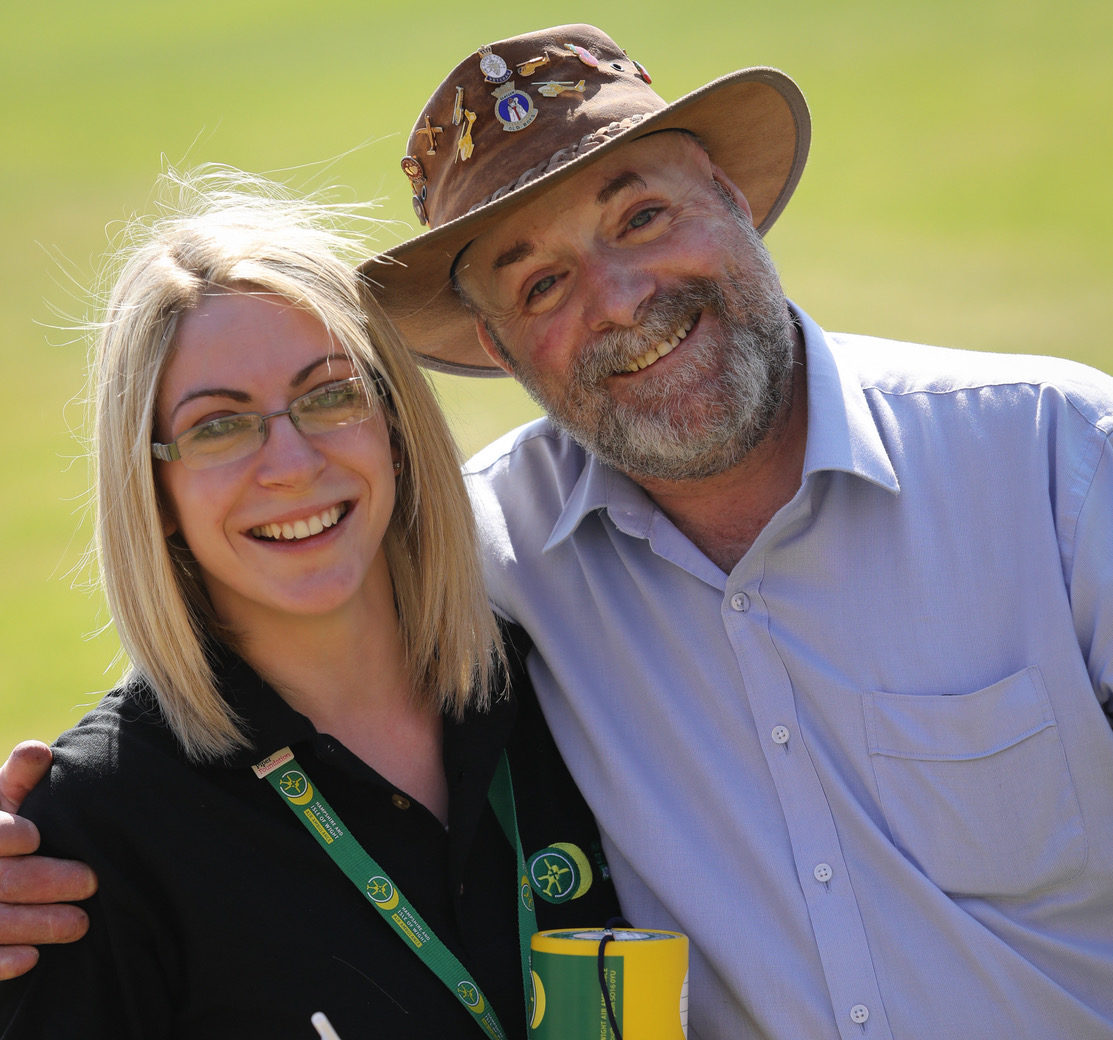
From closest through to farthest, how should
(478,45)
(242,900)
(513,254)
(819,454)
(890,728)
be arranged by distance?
1. (242,900)
2. (890,728)
3. (819,454)
4. (513,254)
5. (478,45)

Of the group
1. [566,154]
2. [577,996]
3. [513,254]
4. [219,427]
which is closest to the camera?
[577,996]

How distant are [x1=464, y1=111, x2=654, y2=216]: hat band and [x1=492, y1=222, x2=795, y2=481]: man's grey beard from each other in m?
0.31

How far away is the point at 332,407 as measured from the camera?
2098 mm

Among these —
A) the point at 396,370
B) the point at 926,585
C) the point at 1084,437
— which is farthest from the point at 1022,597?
the point at 396,370

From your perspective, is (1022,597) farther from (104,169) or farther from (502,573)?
(104,169)

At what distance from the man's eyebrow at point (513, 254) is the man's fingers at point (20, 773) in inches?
49.6

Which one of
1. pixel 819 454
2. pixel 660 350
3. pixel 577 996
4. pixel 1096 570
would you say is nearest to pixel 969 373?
pixel 819 454

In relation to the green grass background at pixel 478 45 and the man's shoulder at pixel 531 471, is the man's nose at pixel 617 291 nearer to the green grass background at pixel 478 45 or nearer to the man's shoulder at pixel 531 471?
the man's shoulder at pixel 531 471

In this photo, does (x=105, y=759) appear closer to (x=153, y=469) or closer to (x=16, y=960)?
(x=16, y=960)

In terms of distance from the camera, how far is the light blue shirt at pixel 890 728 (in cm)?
206

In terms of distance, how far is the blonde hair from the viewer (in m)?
2.04

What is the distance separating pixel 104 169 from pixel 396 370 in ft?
47.7

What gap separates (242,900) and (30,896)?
30 centimetres

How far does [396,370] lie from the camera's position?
89.7 inches
